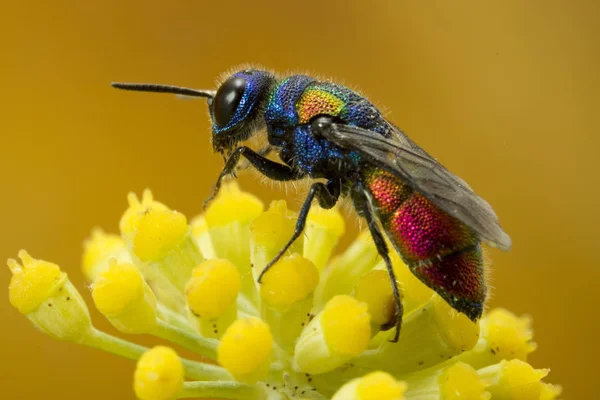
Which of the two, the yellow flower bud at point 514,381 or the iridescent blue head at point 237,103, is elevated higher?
the iridescent blue head at point 237,103

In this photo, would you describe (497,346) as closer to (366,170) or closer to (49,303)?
(366,170)

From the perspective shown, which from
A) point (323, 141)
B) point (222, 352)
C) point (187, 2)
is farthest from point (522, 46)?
point (222, 352)

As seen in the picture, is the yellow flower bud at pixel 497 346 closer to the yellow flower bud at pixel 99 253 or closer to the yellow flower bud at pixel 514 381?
the yellow flower bud at pixel 514 381

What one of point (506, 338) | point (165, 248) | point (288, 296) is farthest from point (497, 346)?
point (165, 248)

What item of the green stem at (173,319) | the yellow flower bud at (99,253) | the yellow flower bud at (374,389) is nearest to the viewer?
the yellow flower bud at (374,389)

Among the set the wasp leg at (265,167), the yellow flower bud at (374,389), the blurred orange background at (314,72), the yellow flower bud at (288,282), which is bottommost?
the yellow flower bud at (374,389)

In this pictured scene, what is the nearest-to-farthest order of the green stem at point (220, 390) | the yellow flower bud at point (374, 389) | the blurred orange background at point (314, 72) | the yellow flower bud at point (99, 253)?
the yellow flower bud at point (374, 389), the green stem at point (220, 390), the yellow flower bud at point (99, 253), the blurred orange background at point (314, 72)

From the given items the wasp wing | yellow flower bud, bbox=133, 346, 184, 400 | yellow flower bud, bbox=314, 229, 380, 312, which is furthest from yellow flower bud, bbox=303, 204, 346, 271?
yellow flower bud, bbox=133, 346, 184, 400

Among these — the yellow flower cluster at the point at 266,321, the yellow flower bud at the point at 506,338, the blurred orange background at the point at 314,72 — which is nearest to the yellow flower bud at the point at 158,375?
the yellow flower cluster at the point at 266,321
